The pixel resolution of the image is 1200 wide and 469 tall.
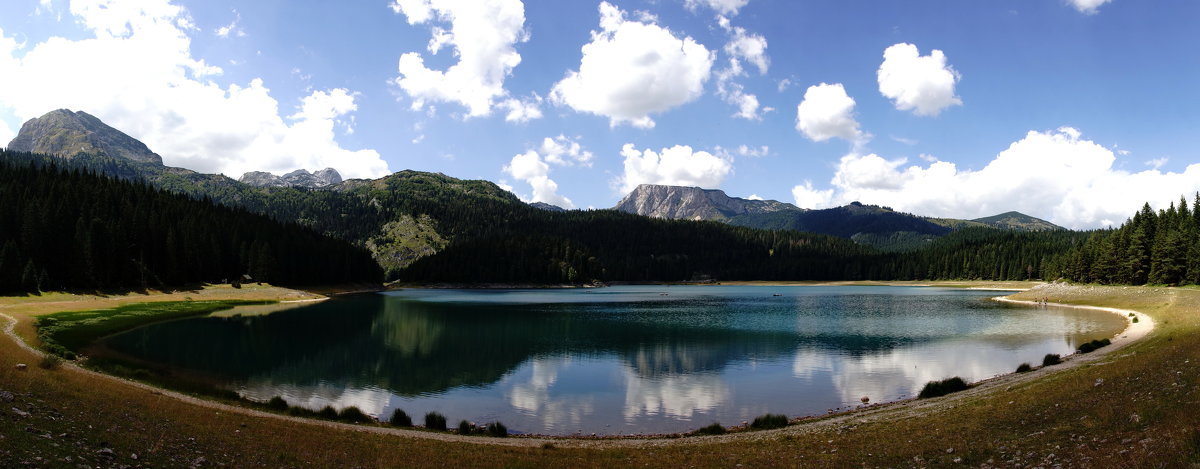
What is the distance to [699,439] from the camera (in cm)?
2055

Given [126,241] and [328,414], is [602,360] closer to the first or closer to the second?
[328,414]

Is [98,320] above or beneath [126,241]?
beneath

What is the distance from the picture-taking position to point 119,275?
86.1 m

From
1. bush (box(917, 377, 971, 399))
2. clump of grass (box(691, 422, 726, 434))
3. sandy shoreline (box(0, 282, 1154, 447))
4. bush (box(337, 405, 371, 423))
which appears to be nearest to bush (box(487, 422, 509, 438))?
sandy shoreline (box(0, 282, 1154, 447))

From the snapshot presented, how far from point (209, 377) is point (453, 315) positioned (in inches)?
1951

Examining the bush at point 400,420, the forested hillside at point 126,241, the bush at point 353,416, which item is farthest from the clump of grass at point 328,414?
the forested hillside at point 126,241

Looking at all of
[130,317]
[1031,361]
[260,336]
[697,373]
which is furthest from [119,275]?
[1031,361]

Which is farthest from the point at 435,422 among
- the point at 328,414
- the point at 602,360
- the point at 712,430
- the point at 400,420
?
the point at 602,360

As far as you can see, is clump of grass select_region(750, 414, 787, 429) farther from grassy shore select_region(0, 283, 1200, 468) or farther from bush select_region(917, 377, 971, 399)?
bush select_region(917, 377, 971, 399)

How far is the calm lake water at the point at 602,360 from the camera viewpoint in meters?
28.5

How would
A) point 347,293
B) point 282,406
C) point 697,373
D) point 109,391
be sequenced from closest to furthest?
point 109,391 → point 282,406 → point 697,373 → point 347,293

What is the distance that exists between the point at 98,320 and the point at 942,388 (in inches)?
2849

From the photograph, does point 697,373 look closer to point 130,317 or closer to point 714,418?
point 714,418

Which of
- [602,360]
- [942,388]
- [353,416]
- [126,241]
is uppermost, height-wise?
[126,241]
